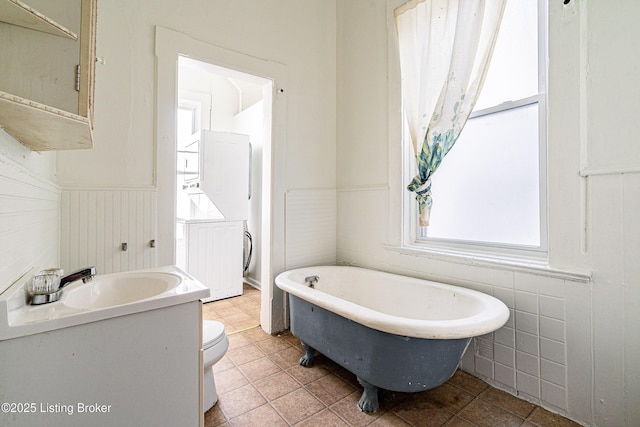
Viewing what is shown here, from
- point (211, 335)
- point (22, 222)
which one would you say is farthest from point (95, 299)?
point (211, 335)

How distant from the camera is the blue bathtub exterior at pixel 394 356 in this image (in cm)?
131

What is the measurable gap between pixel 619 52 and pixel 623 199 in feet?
2.11

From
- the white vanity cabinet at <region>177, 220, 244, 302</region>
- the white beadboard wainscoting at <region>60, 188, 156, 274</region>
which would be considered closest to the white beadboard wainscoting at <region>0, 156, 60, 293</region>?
the white beadboard wainscoting at <region>60, 188, 156, 274</region>

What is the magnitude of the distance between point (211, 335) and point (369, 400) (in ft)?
2.87

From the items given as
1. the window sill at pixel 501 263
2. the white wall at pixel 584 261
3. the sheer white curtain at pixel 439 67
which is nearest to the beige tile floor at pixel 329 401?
the white wall at pixel 584 261

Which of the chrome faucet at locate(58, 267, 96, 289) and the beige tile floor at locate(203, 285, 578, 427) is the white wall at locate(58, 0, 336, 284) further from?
the beige tile floor at locate(203, 285, 578, 427)

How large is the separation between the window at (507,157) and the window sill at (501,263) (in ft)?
0.33

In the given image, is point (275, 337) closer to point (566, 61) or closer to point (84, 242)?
point (84, 242)

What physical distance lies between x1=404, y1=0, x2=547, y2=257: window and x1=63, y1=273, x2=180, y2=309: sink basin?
175 centimetres

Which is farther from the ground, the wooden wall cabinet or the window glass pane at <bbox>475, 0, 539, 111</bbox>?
the window glass pane at <bbox>475, 0, 539, 111</bbox>

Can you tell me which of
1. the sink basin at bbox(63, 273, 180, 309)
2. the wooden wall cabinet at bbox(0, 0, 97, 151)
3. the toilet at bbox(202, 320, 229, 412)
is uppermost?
the wooden wall cabinet at bbox(0, 0, 97, 151)

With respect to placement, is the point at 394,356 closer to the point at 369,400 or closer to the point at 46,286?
the point at 369,400

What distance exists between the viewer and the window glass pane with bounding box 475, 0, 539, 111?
5.34 ft

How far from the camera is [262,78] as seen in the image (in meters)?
2.30
